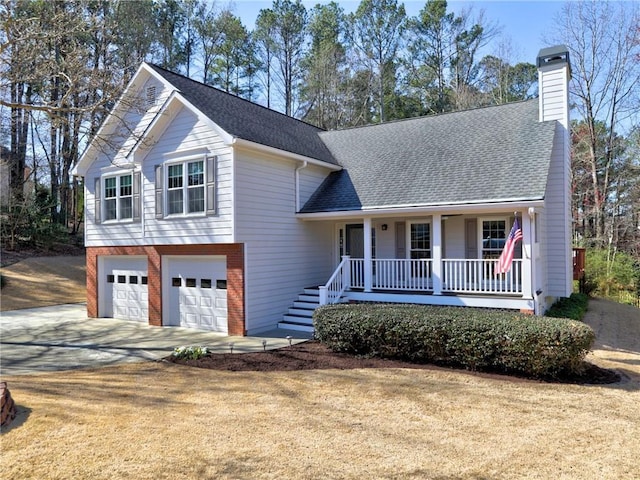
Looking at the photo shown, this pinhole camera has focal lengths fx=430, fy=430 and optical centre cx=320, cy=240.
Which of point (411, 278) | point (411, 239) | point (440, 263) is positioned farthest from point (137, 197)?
point (440, 263)

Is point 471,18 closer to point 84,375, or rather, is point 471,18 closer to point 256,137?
point 256,137

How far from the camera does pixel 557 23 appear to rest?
83.1 ft

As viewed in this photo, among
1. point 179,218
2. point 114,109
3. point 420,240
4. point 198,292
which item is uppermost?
point 114,109

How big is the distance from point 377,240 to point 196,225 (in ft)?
19.7

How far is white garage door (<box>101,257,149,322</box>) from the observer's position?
14477 millimetres

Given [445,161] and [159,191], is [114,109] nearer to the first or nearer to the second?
[159,191]

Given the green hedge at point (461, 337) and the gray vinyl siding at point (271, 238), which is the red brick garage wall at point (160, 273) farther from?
the green hedge at point (461, 337)

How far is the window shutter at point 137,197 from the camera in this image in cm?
1389

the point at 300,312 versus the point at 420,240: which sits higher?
the point at 420,240

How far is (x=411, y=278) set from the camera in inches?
520

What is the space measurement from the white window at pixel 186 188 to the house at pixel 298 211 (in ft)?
0.15

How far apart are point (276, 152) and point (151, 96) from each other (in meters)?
4.75

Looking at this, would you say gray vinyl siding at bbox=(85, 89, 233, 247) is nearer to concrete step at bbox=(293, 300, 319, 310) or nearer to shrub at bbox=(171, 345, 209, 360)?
concrete step at bbox=(293, 300, 319, 310)

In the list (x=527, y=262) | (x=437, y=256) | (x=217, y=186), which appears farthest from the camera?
(x=217, y=186)
